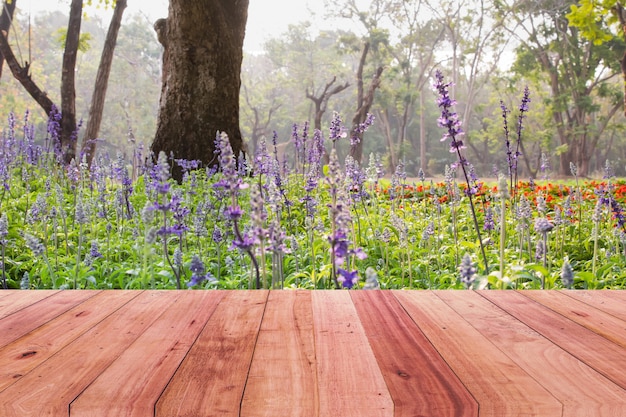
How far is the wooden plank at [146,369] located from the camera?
115 cm

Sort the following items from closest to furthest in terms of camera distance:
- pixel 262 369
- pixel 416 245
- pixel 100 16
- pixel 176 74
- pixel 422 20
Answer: pixel 262 369 < pixel 416 245 < pixel 176 74 < pixel 422 20 < pixel 100 16

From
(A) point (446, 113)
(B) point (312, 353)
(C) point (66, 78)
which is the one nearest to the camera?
(B) point (312, 353)

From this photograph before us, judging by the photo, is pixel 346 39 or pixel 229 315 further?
pixel 346 39

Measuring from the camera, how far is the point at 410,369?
1352 millimetres

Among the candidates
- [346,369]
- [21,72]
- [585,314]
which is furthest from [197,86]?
[346,369]

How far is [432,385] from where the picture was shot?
1.25m

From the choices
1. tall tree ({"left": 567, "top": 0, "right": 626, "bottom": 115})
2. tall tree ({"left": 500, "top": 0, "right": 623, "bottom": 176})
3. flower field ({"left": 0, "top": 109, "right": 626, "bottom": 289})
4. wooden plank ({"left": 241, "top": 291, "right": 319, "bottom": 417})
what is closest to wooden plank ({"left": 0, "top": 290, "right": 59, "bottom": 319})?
flower field ({"left": 0, "top": 109, "right": 626, "bottom": 289})

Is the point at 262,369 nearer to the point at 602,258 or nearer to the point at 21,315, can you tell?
the point at 21,315

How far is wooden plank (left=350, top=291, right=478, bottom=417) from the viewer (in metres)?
1.14

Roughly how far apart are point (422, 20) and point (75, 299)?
86.8ft

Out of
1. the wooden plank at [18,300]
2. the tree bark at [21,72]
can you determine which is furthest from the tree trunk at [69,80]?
the wooden plank at [18,300]

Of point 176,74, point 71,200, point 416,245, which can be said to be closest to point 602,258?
point 416,245

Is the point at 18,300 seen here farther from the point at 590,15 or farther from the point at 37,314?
the point at 590,15

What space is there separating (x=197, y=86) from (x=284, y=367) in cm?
548
